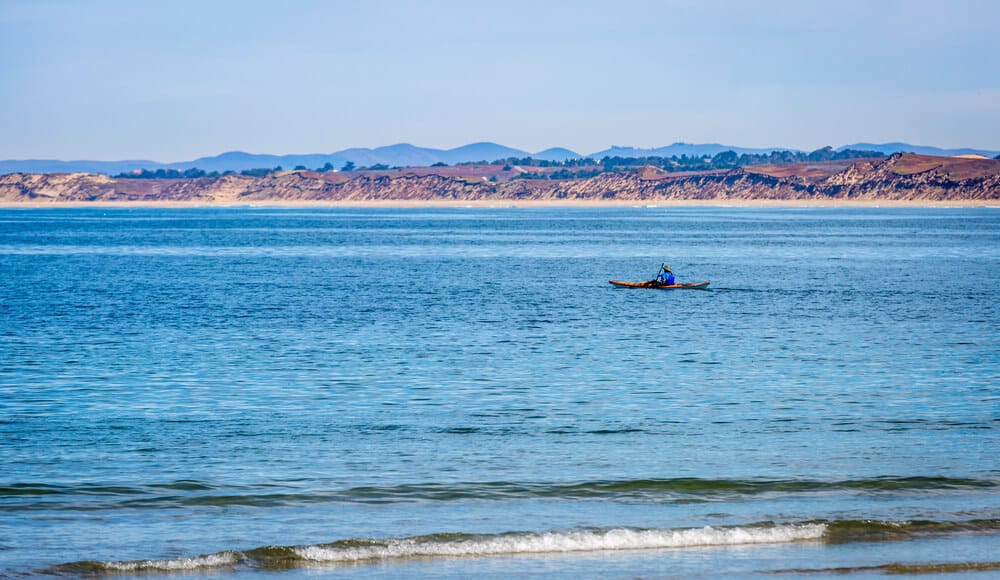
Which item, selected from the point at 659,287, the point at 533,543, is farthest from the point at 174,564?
the point at 659,287

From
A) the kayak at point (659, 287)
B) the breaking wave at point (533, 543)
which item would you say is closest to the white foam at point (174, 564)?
the breaking wave at point (533, 543)

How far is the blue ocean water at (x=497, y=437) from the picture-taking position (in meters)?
16.9

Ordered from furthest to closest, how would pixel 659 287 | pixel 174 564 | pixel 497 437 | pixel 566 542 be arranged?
1. pixel 659 287
2. pixel 497 437
3. pixel 566 542
4. pixel 174 564

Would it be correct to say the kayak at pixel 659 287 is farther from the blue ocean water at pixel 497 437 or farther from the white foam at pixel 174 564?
the white foam at pixel 174 564

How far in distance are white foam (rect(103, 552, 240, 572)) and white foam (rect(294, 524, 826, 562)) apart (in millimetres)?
1065

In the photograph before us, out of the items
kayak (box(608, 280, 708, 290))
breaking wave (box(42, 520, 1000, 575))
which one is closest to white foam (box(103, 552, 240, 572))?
breaking wave (box(42, 520, 1000, 575))

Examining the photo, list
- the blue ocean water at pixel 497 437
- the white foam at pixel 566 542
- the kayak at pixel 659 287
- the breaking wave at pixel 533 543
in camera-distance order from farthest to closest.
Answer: the kayak at pixel 659 287
the blue ocean water at pixel 497 437
the white foam at pixel 566 542
the breaking wave at pixel 533 543

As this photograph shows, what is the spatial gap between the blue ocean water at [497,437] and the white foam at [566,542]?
0.16ft

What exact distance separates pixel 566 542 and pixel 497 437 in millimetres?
7498

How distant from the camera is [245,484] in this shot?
67.5 ft

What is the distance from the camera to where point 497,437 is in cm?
2442

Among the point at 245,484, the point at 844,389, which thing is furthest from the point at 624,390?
the point at 245,484

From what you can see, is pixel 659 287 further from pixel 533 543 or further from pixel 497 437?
pixel 533 543

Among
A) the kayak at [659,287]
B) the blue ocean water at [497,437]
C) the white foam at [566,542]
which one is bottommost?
the kayak at [659,287]
